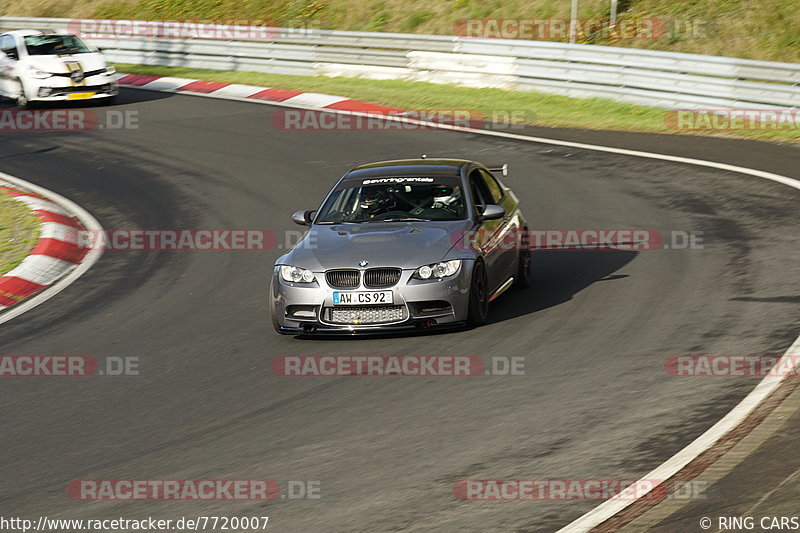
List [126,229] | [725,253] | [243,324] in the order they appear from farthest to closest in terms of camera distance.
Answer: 1. [126,229]
2. [725,253]
3. [243,324]

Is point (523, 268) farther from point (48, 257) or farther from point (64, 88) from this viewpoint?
point (64, 88)

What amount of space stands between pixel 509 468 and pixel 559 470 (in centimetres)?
30

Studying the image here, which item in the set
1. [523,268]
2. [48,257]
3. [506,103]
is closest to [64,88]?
[506,103]

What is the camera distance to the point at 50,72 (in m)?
25.2

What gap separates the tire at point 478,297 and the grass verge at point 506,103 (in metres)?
10.3

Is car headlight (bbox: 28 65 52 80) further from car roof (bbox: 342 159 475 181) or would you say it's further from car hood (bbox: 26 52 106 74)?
car roof (bbox: 342 159 475 181)

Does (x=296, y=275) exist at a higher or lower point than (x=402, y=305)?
higher

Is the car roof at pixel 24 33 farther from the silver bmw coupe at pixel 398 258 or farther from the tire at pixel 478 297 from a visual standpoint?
the tire at pixel 478 297

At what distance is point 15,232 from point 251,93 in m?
12.1

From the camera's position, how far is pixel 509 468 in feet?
22.5

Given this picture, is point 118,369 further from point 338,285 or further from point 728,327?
point 728,327

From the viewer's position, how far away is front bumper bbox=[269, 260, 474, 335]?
995 centimetres

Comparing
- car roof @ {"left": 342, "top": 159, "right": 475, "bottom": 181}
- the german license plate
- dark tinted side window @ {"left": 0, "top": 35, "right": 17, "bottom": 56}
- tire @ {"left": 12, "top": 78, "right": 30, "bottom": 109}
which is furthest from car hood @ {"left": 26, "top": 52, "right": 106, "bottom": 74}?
the german license plate

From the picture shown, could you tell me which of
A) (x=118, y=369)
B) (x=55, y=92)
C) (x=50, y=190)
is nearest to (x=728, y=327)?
(x=118, y=369)
